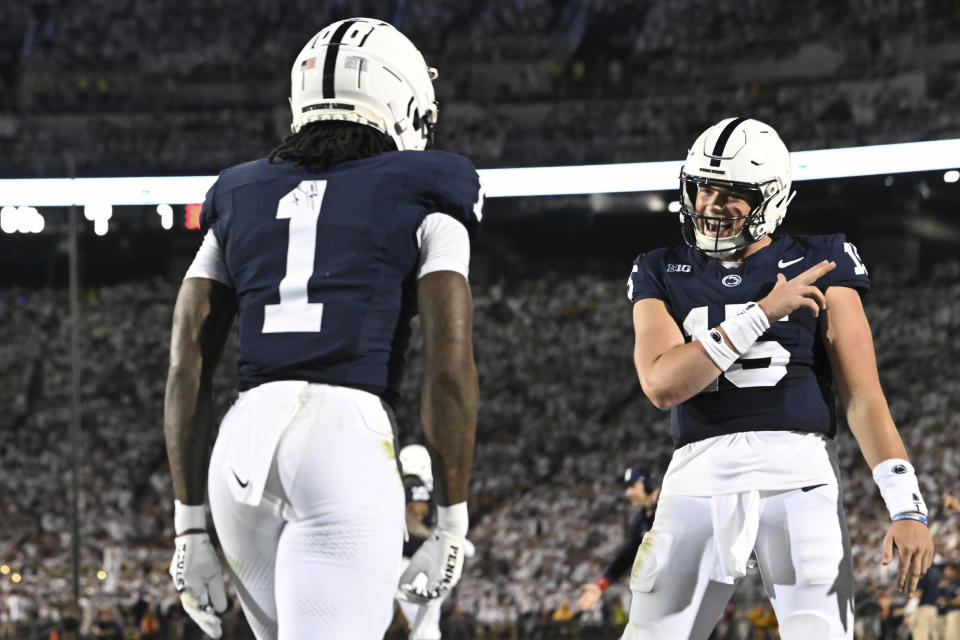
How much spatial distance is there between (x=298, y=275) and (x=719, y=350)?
1335 millimetres

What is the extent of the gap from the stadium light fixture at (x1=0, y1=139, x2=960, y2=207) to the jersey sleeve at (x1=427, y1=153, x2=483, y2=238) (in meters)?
15.5

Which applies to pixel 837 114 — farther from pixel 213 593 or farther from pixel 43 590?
pixel 213 593

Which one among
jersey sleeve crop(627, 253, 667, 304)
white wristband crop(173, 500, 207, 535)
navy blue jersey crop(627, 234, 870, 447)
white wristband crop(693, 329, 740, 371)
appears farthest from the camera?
jersey sleeve crop(627, 253, 667, 304)

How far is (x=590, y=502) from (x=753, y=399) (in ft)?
44.5

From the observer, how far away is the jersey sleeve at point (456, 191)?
2.36 meters

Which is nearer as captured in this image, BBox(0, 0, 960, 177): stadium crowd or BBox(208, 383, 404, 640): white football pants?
BBox(208, 383, 404, 640): white football pants

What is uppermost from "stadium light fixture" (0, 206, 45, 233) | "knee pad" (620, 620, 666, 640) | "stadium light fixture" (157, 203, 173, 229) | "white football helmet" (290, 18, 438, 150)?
"stadium light fixture" (0, 206, 45, 233)

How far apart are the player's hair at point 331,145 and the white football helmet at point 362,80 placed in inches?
0.8

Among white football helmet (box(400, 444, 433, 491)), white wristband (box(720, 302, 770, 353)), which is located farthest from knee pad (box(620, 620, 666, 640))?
white football helmet (box(400, 444, 433, 491))

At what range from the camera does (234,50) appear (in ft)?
75.9

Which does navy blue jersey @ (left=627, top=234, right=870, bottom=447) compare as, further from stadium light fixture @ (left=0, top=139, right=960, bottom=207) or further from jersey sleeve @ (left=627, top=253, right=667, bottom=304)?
stadium light fixture @ (left=0, top=139, right=960, bottom=207)

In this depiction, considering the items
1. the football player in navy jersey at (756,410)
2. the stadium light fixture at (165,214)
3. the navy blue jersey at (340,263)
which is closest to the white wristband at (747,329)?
the football player in navy jersey at (756,410)

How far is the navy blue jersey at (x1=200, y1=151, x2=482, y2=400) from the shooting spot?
2.29 m

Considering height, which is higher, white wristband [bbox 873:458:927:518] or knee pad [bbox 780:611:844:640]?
white wristband [bbox 873:458:927:518]
